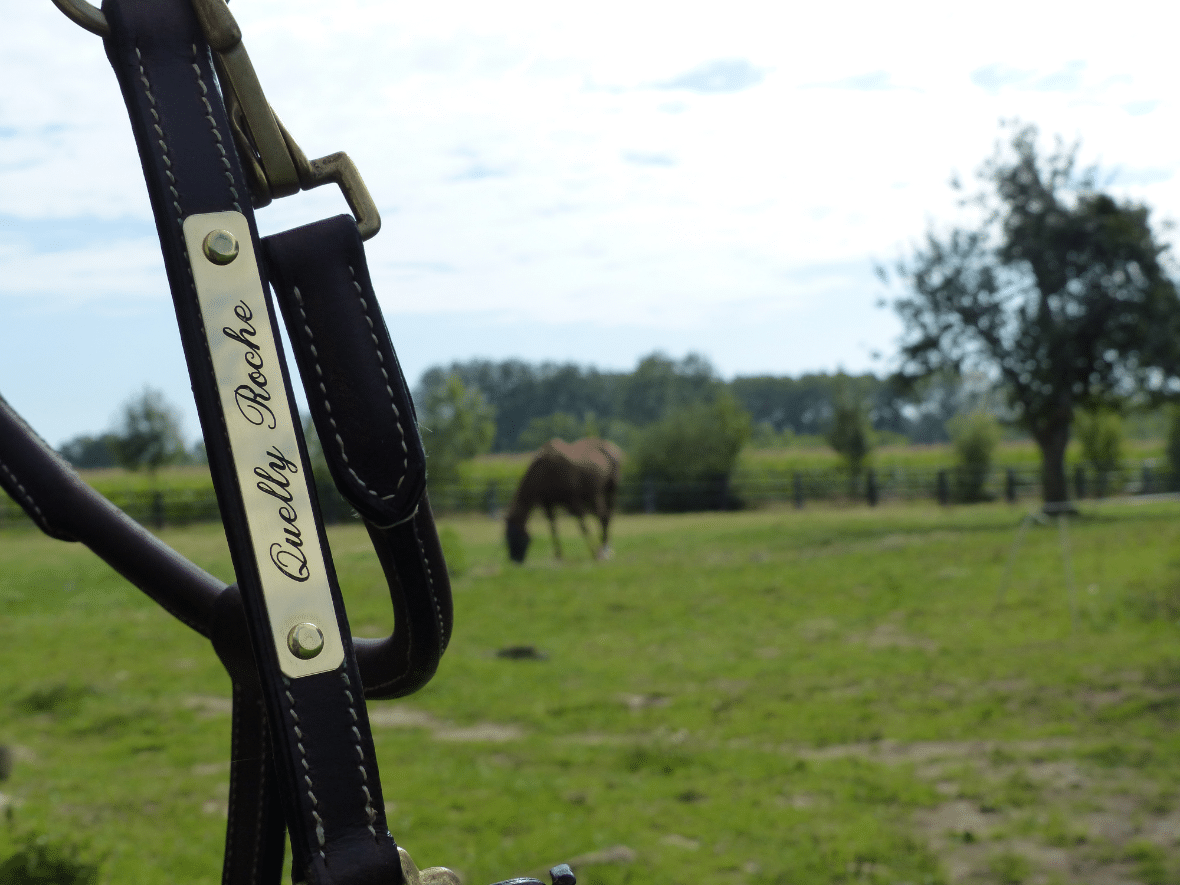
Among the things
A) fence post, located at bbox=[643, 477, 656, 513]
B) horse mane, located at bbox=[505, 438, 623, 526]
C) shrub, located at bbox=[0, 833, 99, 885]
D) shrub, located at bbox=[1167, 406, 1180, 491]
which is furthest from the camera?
shrub, located at bbox=[1167, 406, 1180, 491]

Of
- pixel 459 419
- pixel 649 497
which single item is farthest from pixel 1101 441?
pixel 459 419

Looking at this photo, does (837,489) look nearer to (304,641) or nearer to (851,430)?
(851,430)

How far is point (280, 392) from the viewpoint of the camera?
23.4 inches

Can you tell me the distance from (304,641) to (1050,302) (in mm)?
26586

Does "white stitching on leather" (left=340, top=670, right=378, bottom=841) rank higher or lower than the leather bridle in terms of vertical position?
lower

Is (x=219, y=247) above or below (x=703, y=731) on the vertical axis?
above

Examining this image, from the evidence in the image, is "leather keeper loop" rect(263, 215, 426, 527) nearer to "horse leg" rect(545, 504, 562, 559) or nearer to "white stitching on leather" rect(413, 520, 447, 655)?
"white stitching on leather" rect(413, 520, 447, 655)

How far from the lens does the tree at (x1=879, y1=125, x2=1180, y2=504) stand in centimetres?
2336

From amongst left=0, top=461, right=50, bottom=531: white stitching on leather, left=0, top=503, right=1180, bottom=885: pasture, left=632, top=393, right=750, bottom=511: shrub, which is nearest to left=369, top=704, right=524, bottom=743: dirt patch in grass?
Result: left=0, top=503, right=1180, bottom=885: pasture

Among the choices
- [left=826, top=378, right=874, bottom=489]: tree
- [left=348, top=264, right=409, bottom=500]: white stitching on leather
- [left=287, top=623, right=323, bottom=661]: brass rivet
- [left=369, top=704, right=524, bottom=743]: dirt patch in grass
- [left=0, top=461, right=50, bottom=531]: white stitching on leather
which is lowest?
[left=369, top=704, right=524, bottom=743]: dirt patch in grass

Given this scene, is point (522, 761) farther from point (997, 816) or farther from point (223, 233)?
point (223, 233)

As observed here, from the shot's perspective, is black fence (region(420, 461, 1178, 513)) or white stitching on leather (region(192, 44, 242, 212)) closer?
white stitching on leather (region(192, 44, 242, 212))

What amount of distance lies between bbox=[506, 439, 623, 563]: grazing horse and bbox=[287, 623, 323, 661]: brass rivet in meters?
16.4

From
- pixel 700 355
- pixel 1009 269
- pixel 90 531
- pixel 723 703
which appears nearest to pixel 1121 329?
pixel 1009 269
